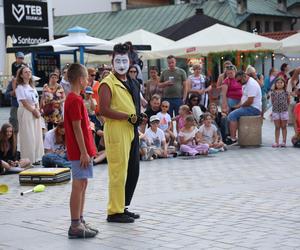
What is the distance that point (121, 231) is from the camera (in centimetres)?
719

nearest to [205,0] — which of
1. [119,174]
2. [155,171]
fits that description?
[155,171]

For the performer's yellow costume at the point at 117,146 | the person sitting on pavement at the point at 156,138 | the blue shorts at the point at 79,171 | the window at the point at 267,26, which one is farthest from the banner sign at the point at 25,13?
the blue shorts at the point at 79,171

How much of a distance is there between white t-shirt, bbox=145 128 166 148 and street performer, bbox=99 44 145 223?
5.91 metres

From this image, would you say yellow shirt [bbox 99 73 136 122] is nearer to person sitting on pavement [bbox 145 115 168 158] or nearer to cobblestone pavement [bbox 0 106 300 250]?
cobblestone pavement [bbox 0 106 300 250]

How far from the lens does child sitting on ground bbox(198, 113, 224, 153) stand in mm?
14438

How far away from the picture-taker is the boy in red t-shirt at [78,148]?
697 cm

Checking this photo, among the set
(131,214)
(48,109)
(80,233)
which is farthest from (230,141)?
(80,233)

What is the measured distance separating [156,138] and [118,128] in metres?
6.19

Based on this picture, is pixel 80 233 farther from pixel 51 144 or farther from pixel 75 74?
pixel 51 144

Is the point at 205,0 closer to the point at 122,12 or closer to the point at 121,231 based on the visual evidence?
the point at 122,12

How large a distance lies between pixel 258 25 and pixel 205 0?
4.35 metres

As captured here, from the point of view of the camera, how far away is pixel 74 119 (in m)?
6.97

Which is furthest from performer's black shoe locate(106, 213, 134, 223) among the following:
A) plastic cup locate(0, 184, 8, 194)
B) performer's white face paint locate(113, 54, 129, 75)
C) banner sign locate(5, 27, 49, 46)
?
banner sign locate(5, 27, 49, 46)

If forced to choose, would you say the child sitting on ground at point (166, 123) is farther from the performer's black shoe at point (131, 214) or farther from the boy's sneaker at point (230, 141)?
the performer's black shoe at point (131, 214)
